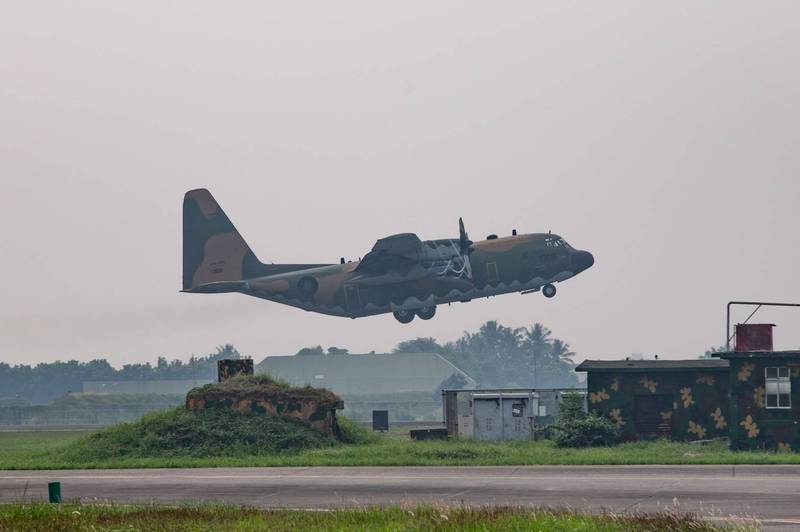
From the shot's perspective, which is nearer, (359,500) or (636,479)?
(359,500)

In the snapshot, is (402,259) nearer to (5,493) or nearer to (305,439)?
(305,439)

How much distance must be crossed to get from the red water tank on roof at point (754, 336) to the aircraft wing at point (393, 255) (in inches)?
1349

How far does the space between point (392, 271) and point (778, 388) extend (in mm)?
38925

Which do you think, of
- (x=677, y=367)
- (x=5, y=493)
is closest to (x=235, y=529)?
(x=5, y=493)

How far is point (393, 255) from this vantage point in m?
78.3

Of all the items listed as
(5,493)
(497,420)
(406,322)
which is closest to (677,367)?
(497,420)

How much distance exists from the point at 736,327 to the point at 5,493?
87.4ft

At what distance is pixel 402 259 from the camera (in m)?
78.6

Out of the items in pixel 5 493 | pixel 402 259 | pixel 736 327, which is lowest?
pixel 5 493

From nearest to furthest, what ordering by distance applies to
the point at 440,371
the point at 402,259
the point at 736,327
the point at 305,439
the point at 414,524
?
the point at 414,524 < the point at 736,327 < the point at 305,439 < the point at 402,259 < the point at 440,371

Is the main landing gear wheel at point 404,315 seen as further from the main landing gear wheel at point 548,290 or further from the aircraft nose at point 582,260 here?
the aircraft nose at point 582,260

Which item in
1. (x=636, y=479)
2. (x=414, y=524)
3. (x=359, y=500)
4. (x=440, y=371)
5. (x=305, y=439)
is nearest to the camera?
(x=414, y=524)

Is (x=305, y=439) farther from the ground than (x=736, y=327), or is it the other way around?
(x=736, y=327)

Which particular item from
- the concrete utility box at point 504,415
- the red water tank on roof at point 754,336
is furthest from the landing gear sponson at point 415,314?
the red water tank on roof at point 754,336
